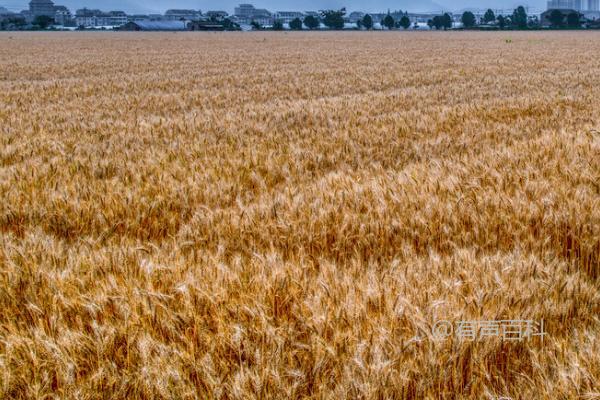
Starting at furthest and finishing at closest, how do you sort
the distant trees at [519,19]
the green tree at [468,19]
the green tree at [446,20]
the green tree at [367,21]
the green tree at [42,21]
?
the green tree at [468,19], the green tree at [367,21], the green tree at [446,20], the green tree at [42,21], the distant trees at [519,19]

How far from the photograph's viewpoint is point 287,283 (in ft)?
8.91

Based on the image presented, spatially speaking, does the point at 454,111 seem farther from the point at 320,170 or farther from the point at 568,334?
the point at 568,334

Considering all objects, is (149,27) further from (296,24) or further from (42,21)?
(296,24)

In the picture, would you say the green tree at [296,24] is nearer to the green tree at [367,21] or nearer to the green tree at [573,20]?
the green tree at [367,21]

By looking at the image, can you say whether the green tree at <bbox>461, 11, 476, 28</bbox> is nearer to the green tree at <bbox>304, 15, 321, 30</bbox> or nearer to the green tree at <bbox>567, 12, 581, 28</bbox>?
the green tree at <bbox>567, 12, 581, 28</bbox>

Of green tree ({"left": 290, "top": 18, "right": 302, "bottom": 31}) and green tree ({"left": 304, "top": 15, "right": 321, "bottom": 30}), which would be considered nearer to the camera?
green tree ({"left": 290, "top": 18, "right": 302, "bottom": 31})

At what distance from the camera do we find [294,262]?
323 cm

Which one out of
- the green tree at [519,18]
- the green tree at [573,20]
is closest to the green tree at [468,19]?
the green tree at [519,18]

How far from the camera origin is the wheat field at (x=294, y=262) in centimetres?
200

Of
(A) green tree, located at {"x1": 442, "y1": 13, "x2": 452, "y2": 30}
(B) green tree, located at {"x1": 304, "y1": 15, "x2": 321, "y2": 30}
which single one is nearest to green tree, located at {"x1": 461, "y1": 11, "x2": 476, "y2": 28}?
(A) green tree, located at {"x1": 442, "y1": 13, "x2": 452, "y2": 30}

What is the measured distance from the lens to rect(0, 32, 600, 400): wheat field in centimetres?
200

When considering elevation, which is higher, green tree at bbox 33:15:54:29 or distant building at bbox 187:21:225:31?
green tree at bbox 33:15:54:29

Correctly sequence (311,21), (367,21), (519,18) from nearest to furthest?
(519,18)
(367,21)
(311,21)

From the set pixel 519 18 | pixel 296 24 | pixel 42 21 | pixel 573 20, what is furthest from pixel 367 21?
pixel 42 21
